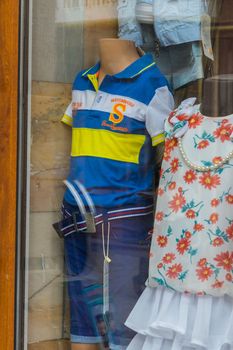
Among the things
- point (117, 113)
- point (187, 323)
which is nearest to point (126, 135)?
point (117, 113)

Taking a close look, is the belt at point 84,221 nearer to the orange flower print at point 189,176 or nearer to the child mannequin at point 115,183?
the child mannequin at point 115,183

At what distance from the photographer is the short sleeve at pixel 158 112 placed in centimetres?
186

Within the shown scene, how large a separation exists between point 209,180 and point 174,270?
0.81 feet

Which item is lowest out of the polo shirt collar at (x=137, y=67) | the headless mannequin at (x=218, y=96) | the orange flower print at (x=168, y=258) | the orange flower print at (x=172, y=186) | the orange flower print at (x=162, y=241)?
the orange flower print at (x=168, y=258)

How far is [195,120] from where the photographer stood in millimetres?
1769

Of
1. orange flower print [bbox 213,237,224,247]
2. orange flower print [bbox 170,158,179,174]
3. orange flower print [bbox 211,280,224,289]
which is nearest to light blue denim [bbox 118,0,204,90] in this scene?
orange flower print [bbox 170,158,179,174]

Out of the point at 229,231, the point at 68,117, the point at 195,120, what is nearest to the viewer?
the point at 229,231

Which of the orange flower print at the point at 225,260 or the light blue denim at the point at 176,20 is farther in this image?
the light blue denim at the point at 176,20

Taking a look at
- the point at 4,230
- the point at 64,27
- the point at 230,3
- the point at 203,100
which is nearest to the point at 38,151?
the point at 4,230

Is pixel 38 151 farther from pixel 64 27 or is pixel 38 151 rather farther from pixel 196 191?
pixel 196 191

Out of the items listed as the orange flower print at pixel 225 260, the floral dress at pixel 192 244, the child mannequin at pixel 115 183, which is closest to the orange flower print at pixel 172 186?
the floral dress at pixel 192 244

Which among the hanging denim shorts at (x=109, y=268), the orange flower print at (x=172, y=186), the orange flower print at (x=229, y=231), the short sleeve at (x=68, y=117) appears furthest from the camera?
the short sleeve at (x=68, y=117)

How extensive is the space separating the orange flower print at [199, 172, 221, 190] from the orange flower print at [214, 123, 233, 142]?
0.32 ft

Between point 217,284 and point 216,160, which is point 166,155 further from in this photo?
point 217,284
